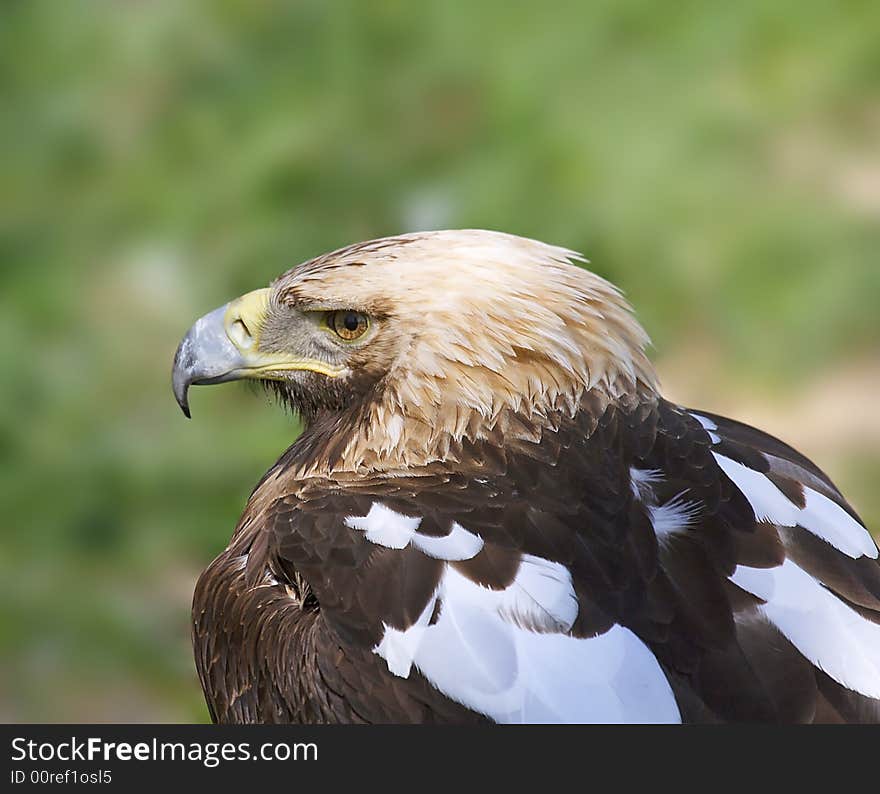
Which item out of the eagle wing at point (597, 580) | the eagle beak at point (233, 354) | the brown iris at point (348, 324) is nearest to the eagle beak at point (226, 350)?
the eagle beak at point (233, 354)

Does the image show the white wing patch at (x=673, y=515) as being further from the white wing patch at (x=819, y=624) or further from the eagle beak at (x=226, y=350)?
the eagle beak at (x=226, y=350)

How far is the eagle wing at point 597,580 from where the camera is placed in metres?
2.30

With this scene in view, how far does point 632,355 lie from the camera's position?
283 cm

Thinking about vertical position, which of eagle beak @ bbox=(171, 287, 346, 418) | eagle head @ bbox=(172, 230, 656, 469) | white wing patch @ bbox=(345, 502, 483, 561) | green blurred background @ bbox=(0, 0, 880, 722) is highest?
green blurred background @ bbox=(0, 0, 880, 722)

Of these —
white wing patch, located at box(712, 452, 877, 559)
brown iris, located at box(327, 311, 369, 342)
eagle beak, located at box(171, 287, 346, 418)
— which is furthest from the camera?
eagle beak, located at box(171, 287, 346, 418)

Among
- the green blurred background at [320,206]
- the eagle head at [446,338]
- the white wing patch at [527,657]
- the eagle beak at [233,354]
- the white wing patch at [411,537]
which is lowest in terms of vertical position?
the white wing patch at [527,657]

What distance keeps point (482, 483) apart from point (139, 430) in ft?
7.02

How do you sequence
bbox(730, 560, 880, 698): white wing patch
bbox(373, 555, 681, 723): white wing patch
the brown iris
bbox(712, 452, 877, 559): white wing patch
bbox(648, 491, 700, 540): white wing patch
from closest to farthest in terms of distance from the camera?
bbox(373, 555, 681, 723): white wing patch, bbox(730, 560, 880, 698): white wing patch, bbox(648, 491, 700, 540): white wing patch, bbox(712, 452, 877, 559): white wing patch, the brown iris

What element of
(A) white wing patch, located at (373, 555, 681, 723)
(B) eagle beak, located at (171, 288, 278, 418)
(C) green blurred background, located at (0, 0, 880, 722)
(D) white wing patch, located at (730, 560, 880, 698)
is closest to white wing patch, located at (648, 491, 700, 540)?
(D) white wing patch, located at (730, 560, 880, 698)

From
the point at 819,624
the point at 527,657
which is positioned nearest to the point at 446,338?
the point at 527,657

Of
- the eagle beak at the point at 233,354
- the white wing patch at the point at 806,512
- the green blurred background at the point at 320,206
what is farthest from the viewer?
the green blurred background at the point at 320,206

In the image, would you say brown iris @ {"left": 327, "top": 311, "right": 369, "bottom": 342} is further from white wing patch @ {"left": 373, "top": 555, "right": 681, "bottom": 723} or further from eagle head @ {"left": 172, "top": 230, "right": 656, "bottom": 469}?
white wing patch @ {"left": 373, "top": 555, "right": 681, "bottom": 723}

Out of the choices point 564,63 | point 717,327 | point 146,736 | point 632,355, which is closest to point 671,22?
point 564,63

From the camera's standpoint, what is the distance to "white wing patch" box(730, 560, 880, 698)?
93.2 inches
